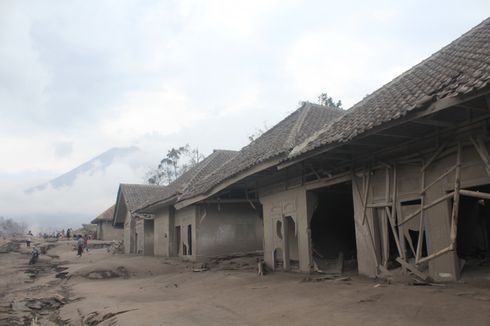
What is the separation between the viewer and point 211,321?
767 centimetres

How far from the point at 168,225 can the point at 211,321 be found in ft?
56.7

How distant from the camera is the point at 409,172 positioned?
30.7 feet

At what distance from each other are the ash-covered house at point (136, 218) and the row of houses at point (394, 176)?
13.1m

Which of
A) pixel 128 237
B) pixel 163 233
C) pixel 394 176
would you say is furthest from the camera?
pixel 128 237

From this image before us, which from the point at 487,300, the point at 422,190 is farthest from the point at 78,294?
the point at 487,300

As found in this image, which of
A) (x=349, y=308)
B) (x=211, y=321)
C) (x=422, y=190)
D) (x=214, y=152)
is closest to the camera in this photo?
(x=349, y=308)

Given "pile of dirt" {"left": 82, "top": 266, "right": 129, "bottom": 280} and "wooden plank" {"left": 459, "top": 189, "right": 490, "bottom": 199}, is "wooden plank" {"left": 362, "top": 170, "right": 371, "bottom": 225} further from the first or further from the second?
"pile of dirt" {"left": 82, "top": 266, "right": 129, "bottom": 280}

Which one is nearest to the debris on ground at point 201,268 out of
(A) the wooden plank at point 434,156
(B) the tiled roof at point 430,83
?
(B) the tiled roof at point 430,83

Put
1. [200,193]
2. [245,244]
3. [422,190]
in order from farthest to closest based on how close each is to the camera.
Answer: [245,244] < [200,193] < [422,190]

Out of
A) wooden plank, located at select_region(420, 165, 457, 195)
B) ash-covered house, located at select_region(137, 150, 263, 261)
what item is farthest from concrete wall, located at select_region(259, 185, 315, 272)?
wooden plank, located at select_region(420, 165, 457, 195)

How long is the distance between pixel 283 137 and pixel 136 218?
21.1 meters

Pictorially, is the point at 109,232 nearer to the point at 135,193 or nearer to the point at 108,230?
the point at 108,230

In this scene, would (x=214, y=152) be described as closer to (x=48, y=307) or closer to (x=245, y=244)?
(x=245, y=244)

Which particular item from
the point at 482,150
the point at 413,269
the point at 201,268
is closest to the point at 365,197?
the point at 413,269
